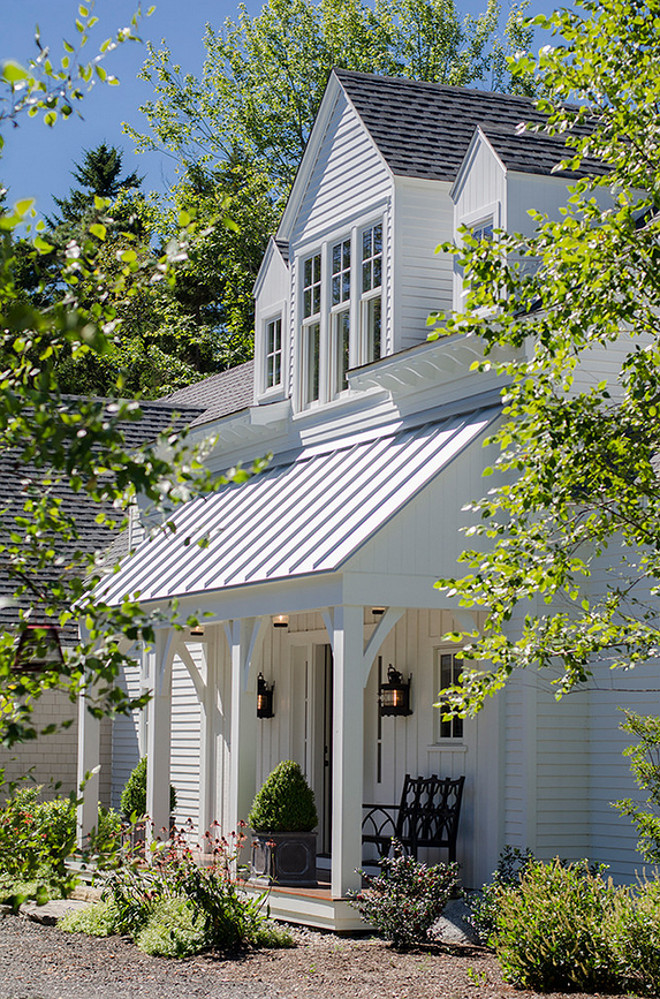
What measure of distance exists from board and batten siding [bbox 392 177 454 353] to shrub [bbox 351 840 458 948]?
20.4 feet

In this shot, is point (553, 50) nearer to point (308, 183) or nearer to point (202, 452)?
point (202, 452)

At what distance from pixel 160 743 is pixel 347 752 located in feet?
17.2

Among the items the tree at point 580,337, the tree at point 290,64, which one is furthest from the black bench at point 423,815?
the tree at point 290,64

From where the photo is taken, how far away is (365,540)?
12422 mm

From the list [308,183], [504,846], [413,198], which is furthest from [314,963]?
[308,183]

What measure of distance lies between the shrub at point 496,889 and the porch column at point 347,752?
1.15m

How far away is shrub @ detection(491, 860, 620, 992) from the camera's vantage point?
374 inches

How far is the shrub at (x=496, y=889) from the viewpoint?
11055mm

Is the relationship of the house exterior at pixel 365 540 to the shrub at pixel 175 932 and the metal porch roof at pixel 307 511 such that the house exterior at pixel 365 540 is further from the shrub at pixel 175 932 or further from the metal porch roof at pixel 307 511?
the shrub at pixel 175 932

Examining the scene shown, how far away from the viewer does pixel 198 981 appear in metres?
10.7

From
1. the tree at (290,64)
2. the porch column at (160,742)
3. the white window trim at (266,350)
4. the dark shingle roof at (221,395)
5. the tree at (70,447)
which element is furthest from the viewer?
the tree at (290,64)

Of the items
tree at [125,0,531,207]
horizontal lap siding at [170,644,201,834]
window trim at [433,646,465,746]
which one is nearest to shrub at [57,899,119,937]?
window trim at [433,646,465,746]

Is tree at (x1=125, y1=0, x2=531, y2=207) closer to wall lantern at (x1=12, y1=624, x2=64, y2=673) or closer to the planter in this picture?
the planter

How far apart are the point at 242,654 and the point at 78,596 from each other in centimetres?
1006
